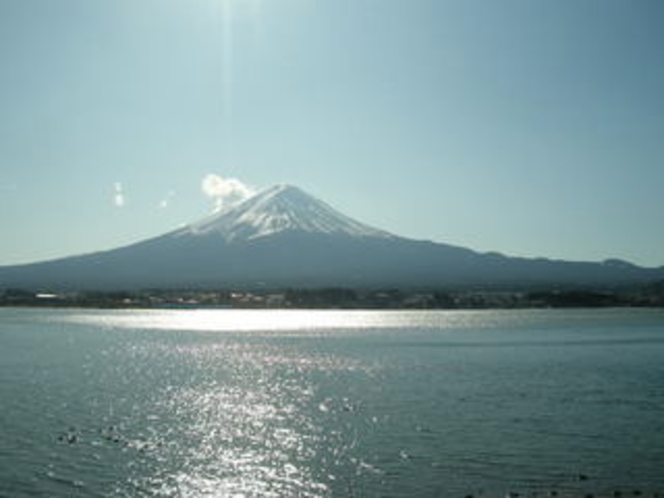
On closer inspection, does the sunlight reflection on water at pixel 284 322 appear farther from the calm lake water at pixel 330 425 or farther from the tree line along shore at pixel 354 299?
the calm lake water at pixel 330 425

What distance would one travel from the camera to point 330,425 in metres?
22.3

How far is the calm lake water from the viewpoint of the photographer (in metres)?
15.9

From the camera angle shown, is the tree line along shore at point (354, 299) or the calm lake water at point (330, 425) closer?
the calm lake water at point (330, 425)

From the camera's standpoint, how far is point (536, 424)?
22.1 metres

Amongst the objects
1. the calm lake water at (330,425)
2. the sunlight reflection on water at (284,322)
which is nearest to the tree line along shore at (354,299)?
the sunlight reflection on water at (284,322)

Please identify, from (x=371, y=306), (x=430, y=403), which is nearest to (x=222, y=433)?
(x=430, y=403)

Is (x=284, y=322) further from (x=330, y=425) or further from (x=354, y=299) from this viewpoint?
(x=330, y=425)

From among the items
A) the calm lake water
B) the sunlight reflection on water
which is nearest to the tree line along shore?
the sunlight reflection on water

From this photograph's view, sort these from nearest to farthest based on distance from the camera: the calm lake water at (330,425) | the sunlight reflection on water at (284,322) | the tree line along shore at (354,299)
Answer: the calm lake water at (330,425), the sunlight reflection on water at (284,322), the tree line along shore at (354,299)

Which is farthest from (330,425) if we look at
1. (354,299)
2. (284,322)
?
(354,299)

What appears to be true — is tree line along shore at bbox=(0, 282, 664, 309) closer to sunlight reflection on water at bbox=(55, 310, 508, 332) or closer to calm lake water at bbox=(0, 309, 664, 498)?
sunlight reflection on water at bbox=(55, 310, 508, 332)

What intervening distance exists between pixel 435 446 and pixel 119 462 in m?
6.69

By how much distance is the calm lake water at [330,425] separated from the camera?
15906 mm

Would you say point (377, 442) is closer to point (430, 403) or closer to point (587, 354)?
point (430, 403)
